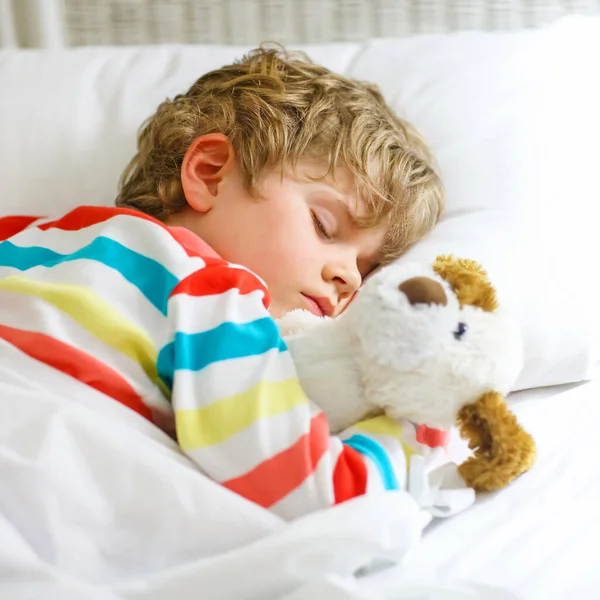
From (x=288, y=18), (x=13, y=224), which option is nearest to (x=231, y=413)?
(x=13, y=224)

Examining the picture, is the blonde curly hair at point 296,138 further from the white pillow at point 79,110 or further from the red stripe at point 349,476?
the red stripe at point 349,476

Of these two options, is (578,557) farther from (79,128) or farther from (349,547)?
(79,128)

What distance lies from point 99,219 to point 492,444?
0.46 m

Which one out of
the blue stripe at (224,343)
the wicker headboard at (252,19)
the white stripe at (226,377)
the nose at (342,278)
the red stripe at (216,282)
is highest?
the wicker headboard at (252,19)

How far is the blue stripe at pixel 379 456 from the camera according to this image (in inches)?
26.5

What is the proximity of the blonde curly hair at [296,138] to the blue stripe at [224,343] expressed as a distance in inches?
10.7

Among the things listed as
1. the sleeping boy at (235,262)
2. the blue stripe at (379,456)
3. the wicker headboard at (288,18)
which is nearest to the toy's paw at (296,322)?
the sleeping boy at (235,262)

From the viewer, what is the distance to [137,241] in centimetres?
80

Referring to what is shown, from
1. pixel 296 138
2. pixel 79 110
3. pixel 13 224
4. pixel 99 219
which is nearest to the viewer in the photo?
pixel 99 219

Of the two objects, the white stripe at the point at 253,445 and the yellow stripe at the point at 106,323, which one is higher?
the yellow stripe at the point at 106,323

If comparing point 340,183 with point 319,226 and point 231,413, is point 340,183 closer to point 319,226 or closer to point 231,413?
point 319,226

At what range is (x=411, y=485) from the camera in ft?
2.28

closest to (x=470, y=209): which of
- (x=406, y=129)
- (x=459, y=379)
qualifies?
(x=406, y=129)

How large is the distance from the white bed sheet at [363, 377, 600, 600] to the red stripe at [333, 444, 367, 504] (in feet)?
0.21
